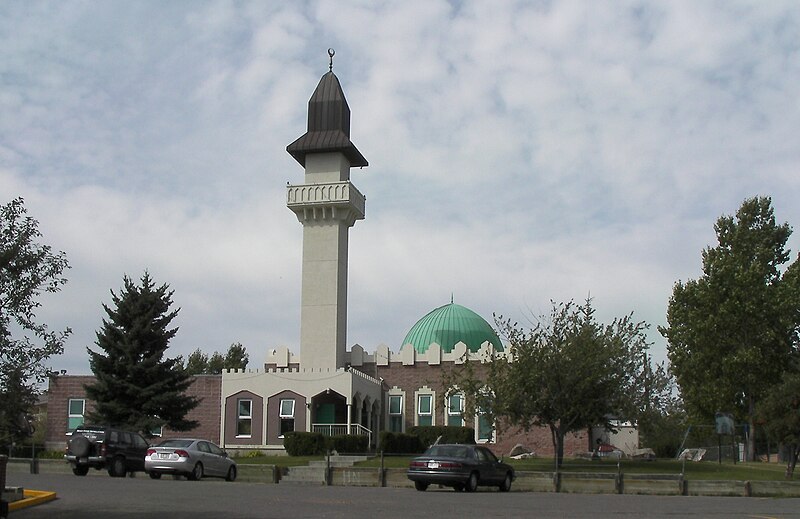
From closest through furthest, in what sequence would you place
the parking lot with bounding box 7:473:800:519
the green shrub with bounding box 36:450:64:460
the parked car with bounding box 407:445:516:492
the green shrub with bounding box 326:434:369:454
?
→ the parking lot with bounding box 7:473:800:519, the parked car with bounding box 407:445:516:492, the green shrub with bounding box 36:450:64:460, the green shrub with bounding box 326:434:369:454

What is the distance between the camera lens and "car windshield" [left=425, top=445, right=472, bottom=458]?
2584 cm

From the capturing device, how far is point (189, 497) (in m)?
20.1

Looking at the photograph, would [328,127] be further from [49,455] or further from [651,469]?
[651,469]

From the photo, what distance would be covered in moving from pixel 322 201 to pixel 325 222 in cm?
131

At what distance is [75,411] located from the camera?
52.3m

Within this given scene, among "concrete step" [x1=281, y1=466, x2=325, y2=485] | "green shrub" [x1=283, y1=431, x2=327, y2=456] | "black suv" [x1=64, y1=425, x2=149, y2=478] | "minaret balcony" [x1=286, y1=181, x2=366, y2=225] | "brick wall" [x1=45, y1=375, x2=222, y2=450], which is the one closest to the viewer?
"black suv" [x1=64, y1=425, x2=149, y2=478]

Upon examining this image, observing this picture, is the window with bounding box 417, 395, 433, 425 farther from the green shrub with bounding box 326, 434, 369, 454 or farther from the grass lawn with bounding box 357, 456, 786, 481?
the grass lawn with bounding box 357, 456, 786, 481

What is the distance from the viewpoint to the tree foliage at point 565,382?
34844 mm

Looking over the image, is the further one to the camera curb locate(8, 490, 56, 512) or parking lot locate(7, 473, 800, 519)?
curb locate(8, 490, 56, 512)

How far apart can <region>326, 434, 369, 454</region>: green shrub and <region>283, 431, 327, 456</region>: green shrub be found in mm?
451

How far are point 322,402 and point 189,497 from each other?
29.8 m

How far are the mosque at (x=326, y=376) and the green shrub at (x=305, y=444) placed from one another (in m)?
4.80

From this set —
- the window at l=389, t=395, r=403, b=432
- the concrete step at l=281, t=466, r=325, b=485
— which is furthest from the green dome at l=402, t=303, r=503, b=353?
the concrete step at l=281, t=466, r=325, b=485

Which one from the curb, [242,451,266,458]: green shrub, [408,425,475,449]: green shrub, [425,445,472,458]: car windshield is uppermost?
[425,445,472,458]: car windshield
